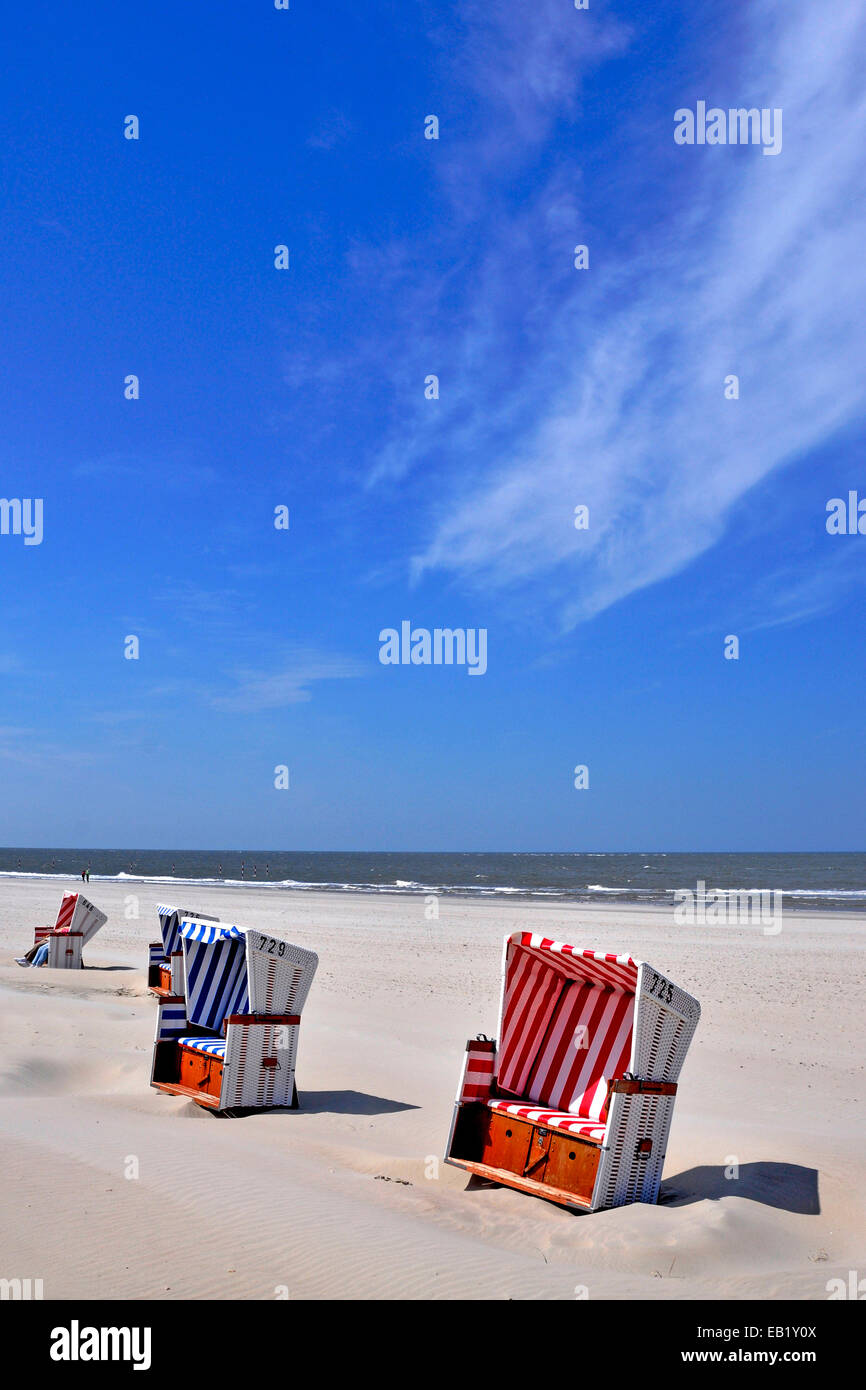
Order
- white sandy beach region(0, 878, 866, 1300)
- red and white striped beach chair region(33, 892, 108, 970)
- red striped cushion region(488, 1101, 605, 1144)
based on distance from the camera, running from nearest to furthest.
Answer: white sandy beach region(0, 878, 866, 1300), red striped cushion region(488, 1101, 605, 1144), red and white striped beach chair region(33, 892, 108, 970)

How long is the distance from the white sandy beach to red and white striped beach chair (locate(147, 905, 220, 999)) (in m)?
0.57

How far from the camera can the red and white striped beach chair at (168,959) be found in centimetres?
1412

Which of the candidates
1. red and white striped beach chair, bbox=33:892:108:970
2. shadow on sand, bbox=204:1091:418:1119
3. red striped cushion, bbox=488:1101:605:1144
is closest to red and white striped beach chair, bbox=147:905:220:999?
red and white striped beach chair, bbox=33:892:108:970

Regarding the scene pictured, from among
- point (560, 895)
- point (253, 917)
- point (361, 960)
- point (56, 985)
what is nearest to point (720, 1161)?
point (56, 985)

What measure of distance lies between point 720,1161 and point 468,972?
13.4 m

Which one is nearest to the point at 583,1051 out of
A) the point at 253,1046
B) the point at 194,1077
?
the point at 253,1046

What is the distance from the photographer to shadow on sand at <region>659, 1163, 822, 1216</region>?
738 centimetres

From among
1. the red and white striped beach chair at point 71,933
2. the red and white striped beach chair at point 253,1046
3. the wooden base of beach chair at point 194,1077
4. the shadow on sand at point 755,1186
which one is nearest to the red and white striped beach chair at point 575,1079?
the shadow on sand at point 755,1186

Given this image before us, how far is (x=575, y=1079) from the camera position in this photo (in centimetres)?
817

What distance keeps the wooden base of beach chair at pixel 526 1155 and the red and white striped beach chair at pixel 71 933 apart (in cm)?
1415

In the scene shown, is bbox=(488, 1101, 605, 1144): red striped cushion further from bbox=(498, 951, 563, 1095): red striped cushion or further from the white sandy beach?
the white sandy beach

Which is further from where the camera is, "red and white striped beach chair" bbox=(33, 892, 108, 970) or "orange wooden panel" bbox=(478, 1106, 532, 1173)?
"red and white striped beach chair" bbox=(33, 892, 108, 970)

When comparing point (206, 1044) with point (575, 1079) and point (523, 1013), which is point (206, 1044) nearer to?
point (523, 1013)
